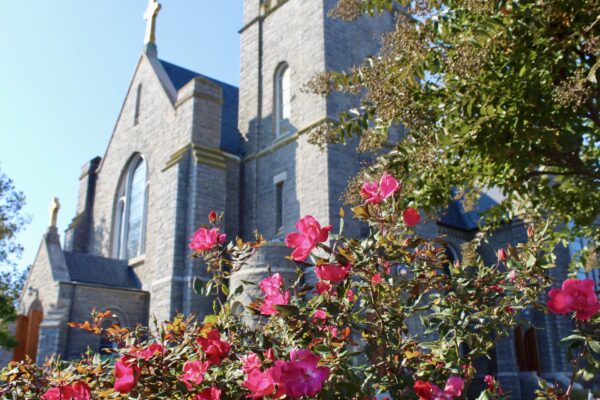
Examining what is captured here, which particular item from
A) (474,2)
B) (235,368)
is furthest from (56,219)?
(235,368)

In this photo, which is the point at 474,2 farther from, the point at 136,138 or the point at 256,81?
the point at 136,138

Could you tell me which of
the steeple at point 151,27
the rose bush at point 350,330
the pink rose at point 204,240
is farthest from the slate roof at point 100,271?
the pink rose at point 204,240

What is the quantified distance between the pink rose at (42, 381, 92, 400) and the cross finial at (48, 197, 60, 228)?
18.7 metres

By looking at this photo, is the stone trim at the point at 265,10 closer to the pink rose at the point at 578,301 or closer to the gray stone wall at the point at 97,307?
the gray stone wall at the point at 97,307

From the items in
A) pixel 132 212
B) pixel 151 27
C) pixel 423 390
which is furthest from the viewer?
pixel 151 27

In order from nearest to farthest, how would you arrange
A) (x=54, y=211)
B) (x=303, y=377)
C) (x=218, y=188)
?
(x=303, y=377) → (x=218, y=188) → (x=54, y=211)

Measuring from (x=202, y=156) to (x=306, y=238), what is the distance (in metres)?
16.0

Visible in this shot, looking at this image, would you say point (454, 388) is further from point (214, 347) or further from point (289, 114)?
point (289, 114)

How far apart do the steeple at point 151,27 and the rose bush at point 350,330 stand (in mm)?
22140

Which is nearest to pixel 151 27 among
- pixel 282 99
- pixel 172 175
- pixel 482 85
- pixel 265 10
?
pixel 265 10

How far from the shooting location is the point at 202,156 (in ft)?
60.6

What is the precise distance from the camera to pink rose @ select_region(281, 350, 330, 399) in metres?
2.40

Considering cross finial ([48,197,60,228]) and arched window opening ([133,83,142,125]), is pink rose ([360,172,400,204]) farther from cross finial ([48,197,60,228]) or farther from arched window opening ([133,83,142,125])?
arched window opening ([133,83,142,125])

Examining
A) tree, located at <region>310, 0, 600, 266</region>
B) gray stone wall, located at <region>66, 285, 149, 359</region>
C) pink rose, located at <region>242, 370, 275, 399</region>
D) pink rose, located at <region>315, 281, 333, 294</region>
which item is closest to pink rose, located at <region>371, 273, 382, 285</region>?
pink rose, located at <region>315, 281, 333, 294</region>
